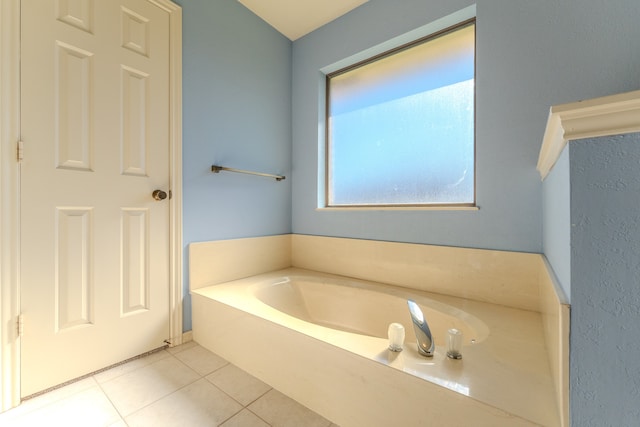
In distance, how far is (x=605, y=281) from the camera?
19.7 inches

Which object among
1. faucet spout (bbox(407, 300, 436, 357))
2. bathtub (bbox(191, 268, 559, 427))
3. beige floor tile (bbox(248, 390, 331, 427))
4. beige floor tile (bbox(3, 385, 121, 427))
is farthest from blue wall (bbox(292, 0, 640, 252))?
beige floor tile (bbox(3, 385, 121, 427))

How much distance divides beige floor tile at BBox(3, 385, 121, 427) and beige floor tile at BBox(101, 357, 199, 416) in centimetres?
3

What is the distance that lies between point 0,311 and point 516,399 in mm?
1777

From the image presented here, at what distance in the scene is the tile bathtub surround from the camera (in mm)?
928

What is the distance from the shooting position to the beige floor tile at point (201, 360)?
125 cm

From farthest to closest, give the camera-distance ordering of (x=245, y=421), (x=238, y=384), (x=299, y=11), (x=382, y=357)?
(x=299, y=11), (x=238, y=384), (x=245, y=421), (x=382, y=357)

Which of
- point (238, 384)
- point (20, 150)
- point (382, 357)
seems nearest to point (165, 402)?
point (238, 384)

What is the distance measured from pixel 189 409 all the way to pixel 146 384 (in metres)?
0.30

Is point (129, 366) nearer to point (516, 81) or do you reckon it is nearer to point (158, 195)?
point (158, 195)

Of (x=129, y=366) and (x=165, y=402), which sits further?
(x=129, y=366)

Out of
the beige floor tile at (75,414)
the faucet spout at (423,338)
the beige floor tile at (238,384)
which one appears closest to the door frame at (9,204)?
the beige floor tile at (75,414)

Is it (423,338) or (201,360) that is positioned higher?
(423,338)

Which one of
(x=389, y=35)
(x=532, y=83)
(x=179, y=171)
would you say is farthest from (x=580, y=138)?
(x=179, y=171)

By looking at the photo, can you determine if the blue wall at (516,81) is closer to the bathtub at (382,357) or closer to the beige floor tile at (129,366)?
the bathtub at (382,357)
